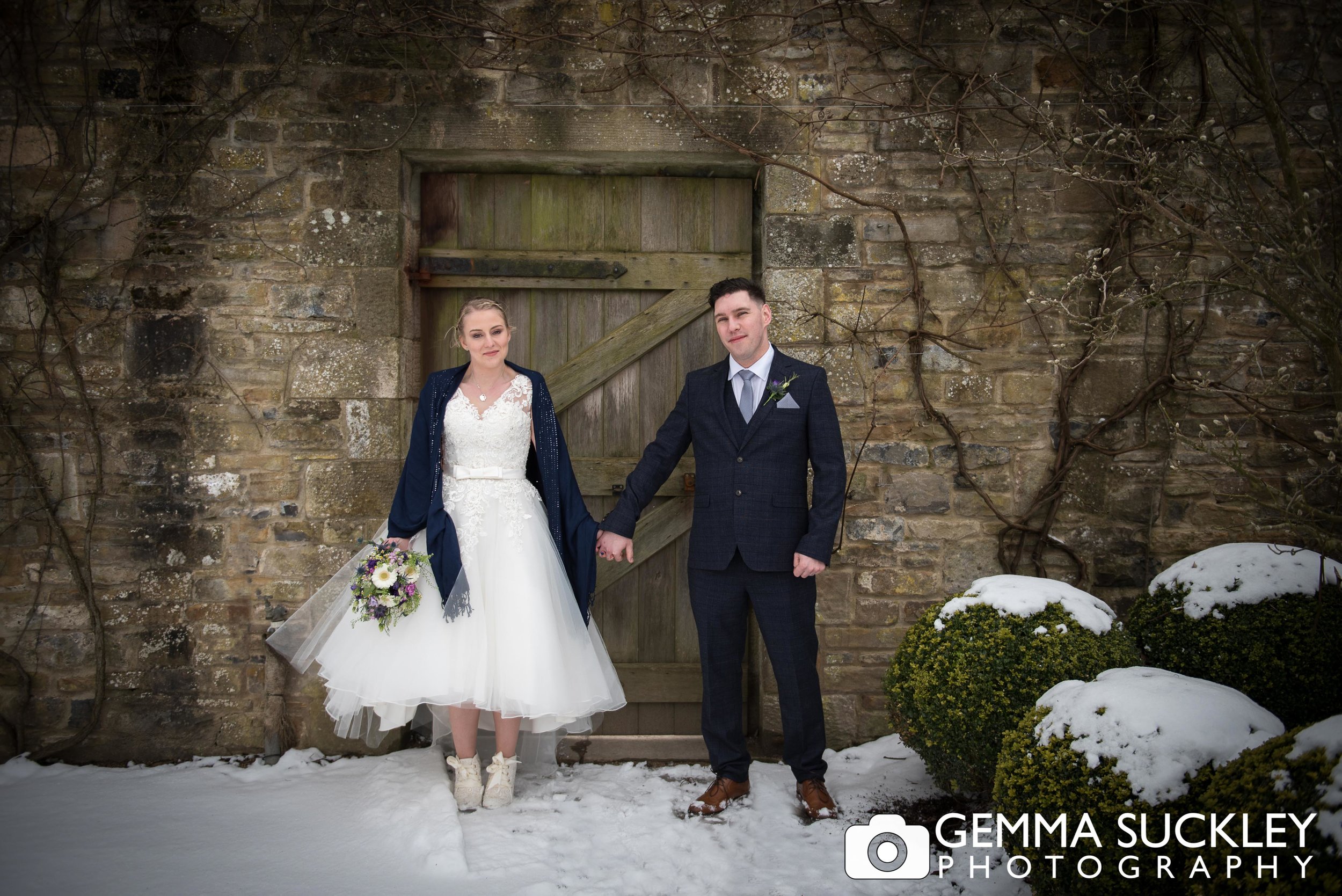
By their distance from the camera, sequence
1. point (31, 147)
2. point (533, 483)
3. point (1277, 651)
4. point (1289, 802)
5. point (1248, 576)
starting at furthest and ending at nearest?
point (31, 147), point (533, 483), point (1248, 576), point (1277, 651), point (1289, 802)

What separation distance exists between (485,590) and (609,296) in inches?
Answer: 59.8

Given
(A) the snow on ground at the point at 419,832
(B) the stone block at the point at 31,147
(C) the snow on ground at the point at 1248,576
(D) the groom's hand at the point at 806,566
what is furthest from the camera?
(B) the stone block at the point at 31,147

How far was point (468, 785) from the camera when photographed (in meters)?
3.02

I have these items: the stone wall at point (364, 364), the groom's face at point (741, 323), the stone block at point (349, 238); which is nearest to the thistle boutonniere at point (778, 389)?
the groom's face at point (741, 323)

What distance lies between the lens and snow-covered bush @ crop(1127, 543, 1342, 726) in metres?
2.57

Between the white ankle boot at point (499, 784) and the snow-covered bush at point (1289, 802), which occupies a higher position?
the snow-covered bush at point (1289, 802)

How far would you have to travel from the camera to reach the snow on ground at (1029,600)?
2760 millimetres

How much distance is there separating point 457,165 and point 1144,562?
3.51 metres

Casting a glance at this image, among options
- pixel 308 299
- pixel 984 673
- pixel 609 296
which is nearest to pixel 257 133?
pixel 308 299

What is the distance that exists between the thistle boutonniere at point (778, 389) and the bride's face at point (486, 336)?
3.28 feet

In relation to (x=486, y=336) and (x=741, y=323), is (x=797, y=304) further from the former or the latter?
(x=486, y=336)

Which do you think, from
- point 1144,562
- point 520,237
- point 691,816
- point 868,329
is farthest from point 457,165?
point 1144,562

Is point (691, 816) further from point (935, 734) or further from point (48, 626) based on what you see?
point (48, 626)

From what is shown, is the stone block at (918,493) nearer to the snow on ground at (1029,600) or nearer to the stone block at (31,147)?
the snow on ground at (1029,600)
